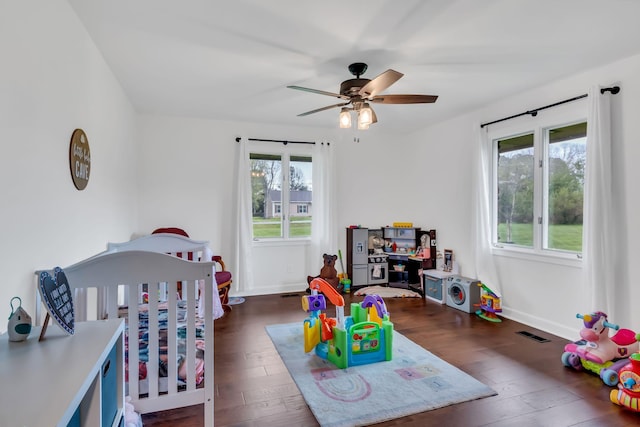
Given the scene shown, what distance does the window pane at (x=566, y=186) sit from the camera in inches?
127

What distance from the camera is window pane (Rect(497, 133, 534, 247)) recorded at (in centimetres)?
372

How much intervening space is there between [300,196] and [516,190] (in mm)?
2884

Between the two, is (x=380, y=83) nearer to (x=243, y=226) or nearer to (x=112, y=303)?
(x=112, y=303)

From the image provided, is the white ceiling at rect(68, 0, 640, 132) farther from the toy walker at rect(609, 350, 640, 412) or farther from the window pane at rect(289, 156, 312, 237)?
the toy walker at rect(609, 350, 640, 412)

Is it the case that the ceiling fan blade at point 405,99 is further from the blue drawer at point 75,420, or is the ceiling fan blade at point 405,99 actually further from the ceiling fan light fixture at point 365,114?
the blue drawer at point 75,420

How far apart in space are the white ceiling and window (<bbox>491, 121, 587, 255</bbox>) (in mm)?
603

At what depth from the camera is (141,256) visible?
1.63 meters

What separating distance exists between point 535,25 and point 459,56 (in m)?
0.56

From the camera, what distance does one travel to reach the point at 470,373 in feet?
8.24

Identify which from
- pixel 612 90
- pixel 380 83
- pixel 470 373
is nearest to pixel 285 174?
pixel 380 83

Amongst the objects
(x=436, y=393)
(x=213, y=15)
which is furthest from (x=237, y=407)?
(x=213, y=15)

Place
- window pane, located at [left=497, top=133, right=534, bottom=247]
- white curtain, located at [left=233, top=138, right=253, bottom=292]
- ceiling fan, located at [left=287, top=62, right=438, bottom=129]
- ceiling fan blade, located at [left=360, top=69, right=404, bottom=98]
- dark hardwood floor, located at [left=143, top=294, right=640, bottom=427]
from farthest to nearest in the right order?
white curtain, located at [left=233, top=138, right=253, bottom=292]
window pane, located at [left=497, top=133, right=534, bottom=247]
ceiling fan, located at [left=287, top=62, right=438, bottom=129]
ceiling fan blade, located at [left=360, top=69, right=404, bottom=98]
dark hardwood floor, located at [left=143, top=294, right=640, bottom=427]

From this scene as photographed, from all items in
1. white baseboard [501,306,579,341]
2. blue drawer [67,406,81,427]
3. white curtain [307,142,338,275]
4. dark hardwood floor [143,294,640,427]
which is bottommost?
dark hardwood floor [143,294,640,427]

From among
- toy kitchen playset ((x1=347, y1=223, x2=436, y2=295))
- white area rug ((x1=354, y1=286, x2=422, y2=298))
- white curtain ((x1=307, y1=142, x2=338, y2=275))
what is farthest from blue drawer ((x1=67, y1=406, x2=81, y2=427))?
toy kitchen playset ((x1=347, y1=223, x2=436, y2=295))
